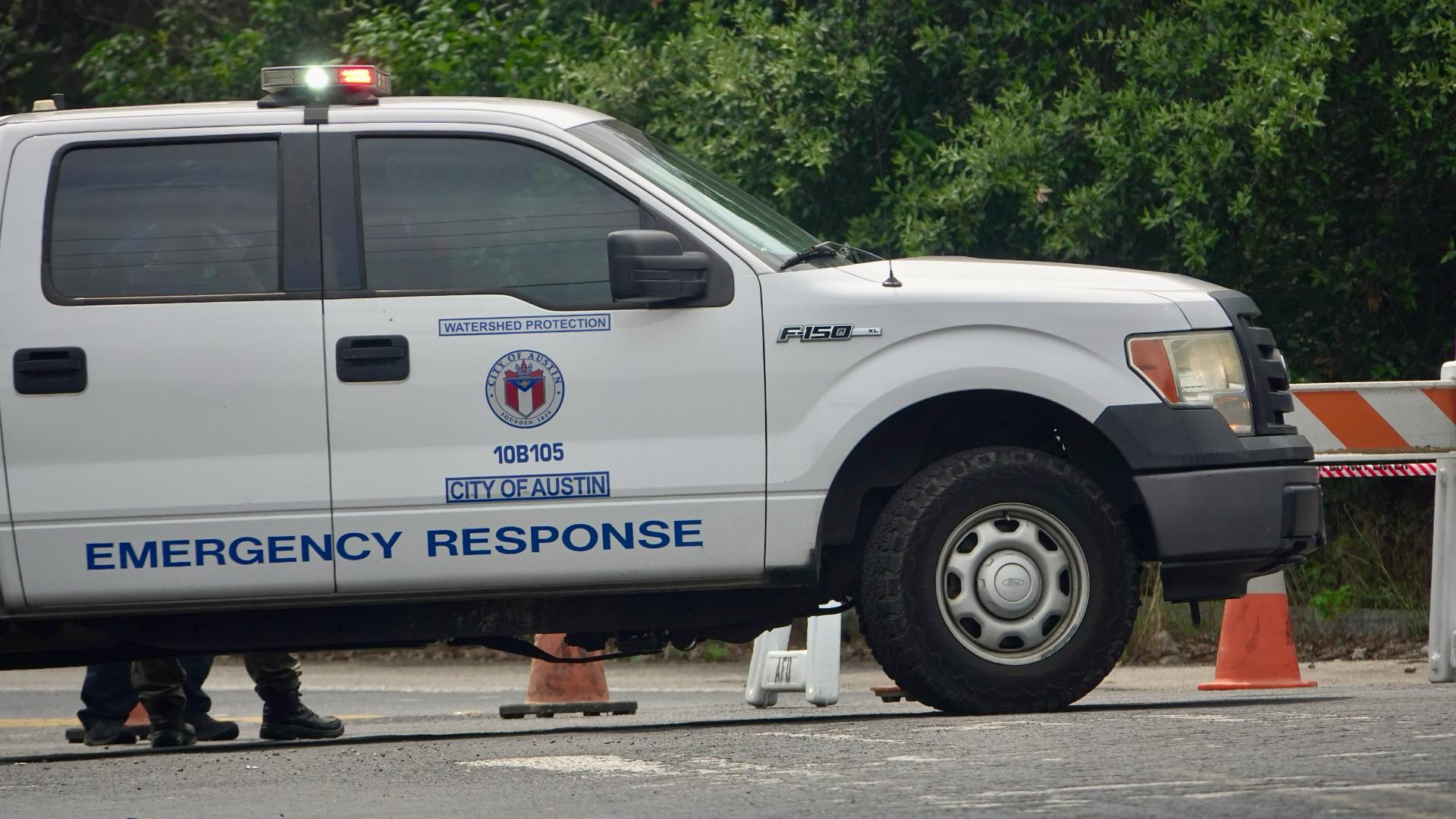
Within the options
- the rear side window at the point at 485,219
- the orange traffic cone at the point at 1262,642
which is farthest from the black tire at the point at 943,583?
the orange traffic cone at the point at 1262,642

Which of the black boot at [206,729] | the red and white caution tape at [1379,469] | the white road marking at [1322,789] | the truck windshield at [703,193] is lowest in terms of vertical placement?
the black boot at [206,729]

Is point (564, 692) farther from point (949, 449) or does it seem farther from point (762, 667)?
point (949, 449)

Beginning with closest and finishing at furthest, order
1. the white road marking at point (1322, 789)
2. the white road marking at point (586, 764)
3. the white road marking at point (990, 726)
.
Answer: the white road marking at point (1322, 789), the white road marking at point (586, 764), the white road marking at point (990, 726)

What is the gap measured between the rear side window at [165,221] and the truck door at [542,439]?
361 mm

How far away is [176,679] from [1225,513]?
4.23 metres

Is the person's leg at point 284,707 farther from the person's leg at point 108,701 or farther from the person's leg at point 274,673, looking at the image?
the person's leg at point 108,701

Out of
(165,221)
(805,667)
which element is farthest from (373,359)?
(805,667)

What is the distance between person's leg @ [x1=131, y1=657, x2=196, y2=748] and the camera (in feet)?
→ 26.7

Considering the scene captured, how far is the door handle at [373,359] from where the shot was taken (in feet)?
19.9

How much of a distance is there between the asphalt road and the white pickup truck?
18.3 inches

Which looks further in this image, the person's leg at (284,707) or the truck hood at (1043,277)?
the person's leg at (284,707)

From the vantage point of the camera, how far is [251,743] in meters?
7.62

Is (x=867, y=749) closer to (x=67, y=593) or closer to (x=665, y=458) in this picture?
(x=665, y=458)

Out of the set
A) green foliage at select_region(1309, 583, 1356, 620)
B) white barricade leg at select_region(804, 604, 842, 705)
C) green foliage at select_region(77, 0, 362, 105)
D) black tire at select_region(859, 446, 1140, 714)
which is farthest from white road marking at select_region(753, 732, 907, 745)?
green foliage at select_region(77, 0, 362, 105)
